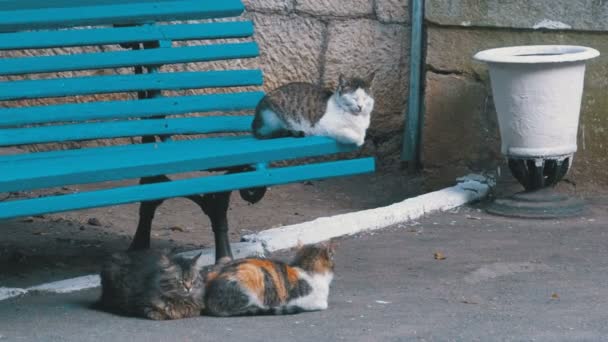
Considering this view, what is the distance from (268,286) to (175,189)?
53cm

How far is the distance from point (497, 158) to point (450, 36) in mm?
711

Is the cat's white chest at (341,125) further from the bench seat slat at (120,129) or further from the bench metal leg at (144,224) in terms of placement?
the bench metal leg at (144,224)

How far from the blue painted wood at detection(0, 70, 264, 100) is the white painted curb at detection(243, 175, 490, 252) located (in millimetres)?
694

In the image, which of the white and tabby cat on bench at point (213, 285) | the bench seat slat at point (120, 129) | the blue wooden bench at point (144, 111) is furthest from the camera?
the bench seat slat at point (120, 129)

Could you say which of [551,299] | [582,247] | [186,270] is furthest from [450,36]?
[186,270]

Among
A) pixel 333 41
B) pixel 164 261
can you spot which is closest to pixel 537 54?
pixel 333 41

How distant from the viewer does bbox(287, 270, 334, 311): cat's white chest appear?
4.53 metres

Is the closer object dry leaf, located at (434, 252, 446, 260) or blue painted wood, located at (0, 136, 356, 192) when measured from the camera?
blue painted wood, located at (0, 136, 356, 192)

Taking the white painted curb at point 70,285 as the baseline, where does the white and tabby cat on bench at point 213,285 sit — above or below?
above

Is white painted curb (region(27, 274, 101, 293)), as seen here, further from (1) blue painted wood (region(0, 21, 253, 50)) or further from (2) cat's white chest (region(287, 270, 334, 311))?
(1) blue painted wood (region(0, 21, 253, 50))

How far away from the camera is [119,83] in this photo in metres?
5.34

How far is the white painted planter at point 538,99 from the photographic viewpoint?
612 centimetres

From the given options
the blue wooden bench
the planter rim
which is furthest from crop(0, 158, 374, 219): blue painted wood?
the planter rim

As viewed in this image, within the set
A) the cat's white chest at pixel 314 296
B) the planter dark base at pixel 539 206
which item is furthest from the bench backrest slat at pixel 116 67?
the planter dark base at pixel 539 206
